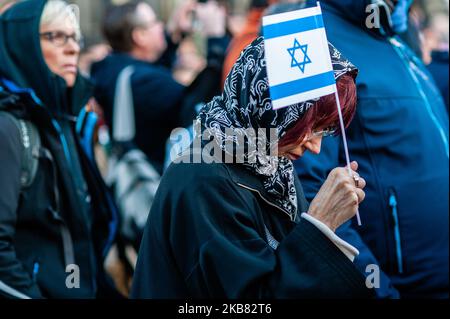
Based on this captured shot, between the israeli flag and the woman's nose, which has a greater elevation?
the israeli flag

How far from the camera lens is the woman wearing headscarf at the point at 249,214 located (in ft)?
6.25

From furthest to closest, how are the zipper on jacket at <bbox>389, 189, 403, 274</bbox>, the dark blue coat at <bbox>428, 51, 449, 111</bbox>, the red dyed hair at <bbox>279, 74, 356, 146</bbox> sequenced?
the dark blue coat at <bbox>428, 51, 449, 111</bbox> → the zipper on jacket at <bbox>389, 189, 403, 274</bbox> → the red dyed hair at <bbox>279, 74, 356, 146</bbox>

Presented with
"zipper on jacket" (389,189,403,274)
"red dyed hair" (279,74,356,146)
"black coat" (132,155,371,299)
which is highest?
"red dyed hair" (279,74,356,146)

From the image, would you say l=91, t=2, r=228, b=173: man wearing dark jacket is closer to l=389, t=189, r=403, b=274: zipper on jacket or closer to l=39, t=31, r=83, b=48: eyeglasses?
l=39, t=31, r=83, b=48: eyeglasses

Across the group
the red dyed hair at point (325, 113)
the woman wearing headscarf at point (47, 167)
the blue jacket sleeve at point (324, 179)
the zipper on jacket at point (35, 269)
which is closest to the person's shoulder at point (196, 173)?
the red dyed hair at point (325, 113)

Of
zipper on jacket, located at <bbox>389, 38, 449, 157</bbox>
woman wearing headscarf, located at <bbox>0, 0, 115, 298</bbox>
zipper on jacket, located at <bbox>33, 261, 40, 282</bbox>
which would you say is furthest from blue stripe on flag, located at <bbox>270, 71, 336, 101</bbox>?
zipper on jacket, located at <bbox>33, 261, 40, 282</bbox>

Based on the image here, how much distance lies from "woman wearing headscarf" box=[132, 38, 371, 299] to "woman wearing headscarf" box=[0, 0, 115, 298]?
0.94 metres

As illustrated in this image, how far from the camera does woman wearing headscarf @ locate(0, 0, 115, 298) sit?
2.85m

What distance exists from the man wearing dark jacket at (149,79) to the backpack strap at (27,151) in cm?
144

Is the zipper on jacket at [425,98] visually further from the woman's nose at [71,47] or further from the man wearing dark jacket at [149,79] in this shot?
the man wearing dark jacket at [149,79]

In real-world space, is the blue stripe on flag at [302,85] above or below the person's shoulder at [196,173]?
above

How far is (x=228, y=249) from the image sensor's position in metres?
1.88
